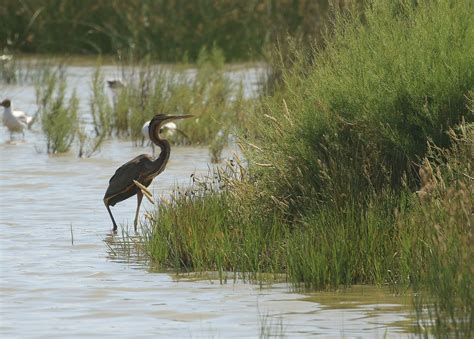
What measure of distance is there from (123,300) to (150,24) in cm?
Answer: 2066

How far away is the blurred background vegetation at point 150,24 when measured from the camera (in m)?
27.8

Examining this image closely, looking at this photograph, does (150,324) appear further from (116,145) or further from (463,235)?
(116,145)

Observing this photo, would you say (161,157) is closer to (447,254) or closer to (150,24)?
(447,254)

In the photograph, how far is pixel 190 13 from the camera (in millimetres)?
28359

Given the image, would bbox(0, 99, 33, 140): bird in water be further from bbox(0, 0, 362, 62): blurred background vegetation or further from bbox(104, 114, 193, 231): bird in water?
bbox(0, 0, 362, 62): blurred background vegetation

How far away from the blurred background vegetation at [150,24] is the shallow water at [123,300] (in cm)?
1588

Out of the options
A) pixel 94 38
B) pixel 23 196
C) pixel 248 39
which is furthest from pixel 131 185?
pixel 94 38

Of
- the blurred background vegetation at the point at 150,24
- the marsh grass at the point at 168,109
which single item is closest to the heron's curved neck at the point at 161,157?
the marsh grass at the point at 168,109

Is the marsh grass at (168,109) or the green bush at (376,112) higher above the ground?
the marsh grass at (168,109)

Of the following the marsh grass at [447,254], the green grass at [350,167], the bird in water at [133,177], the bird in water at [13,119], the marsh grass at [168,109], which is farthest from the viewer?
the bird in water at [13,119]

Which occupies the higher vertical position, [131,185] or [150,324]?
[131,185]

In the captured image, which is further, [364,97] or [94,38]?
[94,38]

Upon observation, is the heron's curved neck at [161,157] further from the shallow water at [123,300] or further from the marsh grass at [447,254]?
the marsh grass at [447,254]

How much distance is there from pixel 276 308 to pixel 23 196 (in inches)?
250
